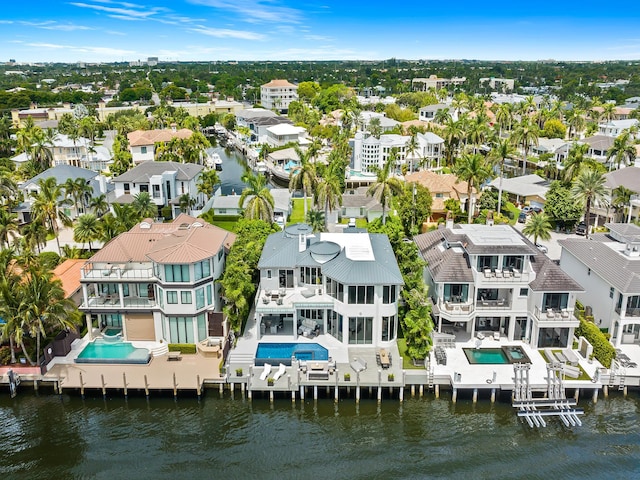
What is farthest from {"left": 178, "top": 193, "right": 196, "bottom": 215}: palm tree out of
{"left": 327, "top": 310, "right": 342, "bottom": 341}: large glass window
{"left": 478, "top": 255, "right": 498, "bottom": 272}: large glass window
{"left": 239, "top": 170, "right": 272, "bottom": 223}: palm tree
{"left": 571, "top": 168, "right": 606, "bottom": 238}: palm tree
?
{"left": 571, "top": 168, "right": 606, "bottom": 238}: palm tree

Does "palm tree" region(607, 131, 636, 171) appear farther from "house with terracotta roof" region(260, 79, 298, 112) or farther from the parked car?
"house with terracotta roof" region(260, 79, 298, 112)

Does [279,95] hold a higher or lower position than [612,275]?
higher

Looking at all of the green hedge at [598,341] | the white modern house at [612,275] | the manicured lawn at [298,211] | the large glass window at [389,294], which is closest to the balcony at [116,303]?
the large glass window at [389,294]

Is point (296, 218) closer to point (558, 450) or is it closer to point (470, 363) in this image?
point (470, 363)

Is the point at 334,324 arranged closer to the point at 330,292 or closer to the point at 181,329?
the point at 330,292

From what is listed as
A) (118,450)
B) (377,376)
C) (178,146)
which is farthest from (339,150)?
(118,450)

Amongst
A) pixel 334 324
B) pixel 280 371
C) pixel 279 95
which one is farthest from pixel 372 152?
pixel 279 95

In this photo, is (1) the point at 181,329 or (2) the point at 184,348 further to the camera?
(1) the point at 181,329
